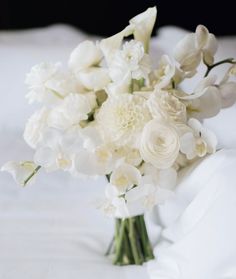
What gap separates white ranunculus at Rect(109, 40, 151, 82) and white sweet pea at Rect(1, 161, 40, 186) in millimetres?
192

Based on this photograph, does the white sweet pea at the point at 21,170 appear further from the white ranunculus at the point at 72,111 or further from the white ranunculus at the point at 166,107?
the white ranunculus at the point at 166,107

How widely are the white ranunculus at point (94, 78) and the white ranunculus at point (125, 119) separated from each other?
60mm

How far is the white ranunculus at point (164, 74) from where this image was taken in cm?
75

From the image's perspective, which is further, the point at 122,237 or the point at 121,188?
the point at 122,237

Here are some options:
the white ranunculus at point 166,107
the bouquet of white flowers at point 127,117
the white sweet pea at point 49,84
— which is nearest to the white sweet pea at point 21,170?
the bouquet of white flowers at point 127,117

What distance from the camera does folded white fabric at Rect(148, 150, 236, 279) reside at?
0.68m

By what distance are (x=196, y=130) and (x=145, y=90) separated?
0.10 meters

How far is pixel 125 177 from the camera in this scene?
28.8 inches

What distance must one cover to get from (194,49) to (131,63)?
0.41 feet

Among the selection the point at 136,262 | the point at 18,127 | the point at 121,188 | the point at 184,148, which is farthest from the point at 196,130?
the point at 18,127

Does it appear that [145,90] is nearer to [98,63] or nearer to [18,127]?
[98,63]

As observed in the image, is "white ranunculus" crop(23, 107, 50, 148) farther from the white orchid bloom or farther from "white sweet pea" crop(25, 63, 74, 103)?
the white orchid bloom

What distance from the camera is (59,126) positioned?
0.77 m

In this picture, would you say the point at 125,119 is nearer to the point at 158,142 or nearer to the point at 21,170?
the point at 158,142
